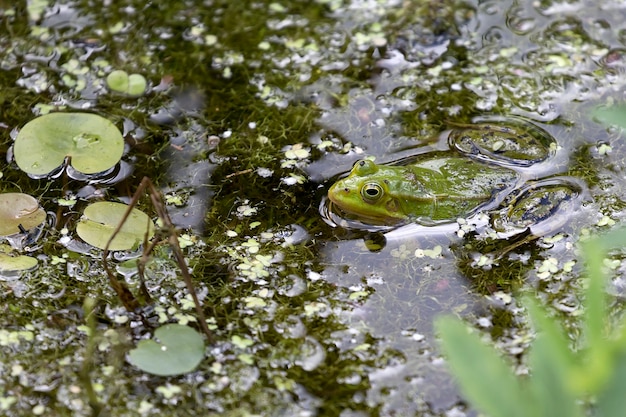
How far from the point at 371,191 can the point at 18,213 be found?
1.65 m

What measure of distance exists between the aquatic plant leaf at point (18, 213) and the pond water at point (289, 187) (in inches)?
3.6

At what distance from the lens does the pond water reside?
275cm

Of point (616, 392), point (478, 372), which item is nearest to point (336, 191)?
point (478, 372)

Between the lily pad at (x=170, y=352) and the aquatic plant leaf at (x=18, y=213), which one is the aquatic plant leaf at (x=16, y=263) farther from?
the lily pad at (x=170, y=352)

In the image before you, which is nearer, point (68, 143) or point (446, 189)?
point (446, 189)

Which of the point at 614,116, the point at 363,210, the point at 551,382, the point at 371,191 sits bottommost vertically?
the point at 363,210

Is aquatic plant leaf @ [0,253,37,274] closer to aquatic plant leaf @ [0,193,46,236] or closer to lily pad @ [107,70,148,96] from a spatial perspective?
aquatic plant leaf @ [0,193,46,236]

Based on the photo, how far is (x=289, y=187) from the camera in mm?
3561

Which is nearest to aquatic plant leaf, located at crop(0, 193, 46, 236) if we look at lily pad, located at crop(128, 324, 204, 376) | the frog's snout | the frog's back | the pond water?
the pond water

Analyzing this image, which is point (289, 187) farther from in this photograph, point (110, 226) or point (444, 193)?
point (110, 226)

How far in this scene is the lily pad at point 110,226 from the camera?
3.15m

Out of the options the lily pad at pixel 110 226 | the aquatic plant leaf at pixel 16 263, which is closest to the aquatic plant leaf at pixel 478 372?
the lily pad at pixel 110 226

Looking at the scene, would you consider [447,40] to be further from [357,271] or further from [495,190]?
[357,271]

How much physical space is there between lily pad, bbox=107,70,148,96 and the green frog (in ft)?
4.59
